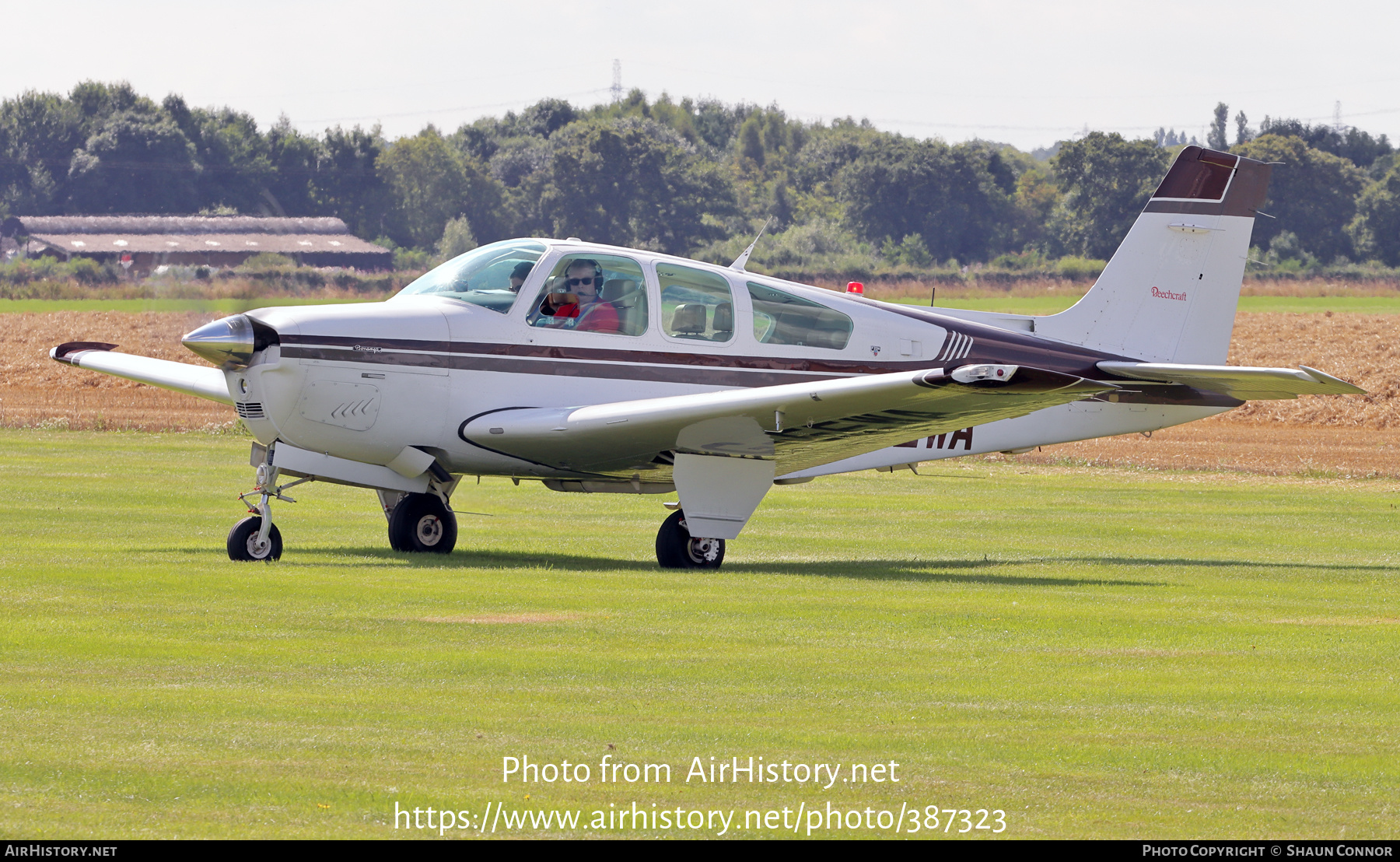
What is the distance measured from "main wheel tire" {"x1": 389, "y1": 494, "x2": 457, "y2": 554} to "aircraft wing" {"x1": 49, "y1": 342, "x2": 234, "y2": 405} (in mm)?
2305

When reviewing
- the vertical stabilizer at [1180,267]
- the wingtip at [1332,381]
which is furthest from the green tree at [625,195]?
the wingtip at [1332,381]

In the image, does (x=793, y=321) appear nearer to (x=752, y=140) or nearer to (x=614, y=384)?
(x=614, y=384)

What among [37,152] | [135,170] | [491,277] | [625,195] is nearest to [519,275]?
[491,277]

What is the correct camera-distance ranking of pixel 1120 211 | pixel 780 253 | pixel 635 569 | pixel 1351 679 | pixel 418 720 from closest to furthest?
pixel 418 720 < pixel 1351 679 < pixel 635 569 < pixel 780 253 < pixel 1120 211

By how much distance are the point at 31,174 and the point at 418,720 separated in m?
108

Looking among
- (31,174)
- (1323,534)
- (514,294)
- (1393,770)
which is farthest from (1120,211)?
(1393,770)

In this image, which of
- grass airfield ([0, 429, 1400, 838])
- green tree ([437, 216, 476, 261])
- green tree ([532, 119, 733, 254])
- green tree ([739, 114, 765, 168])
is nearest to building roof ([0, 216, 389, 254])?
green tree ([437, 216, 476, 261])

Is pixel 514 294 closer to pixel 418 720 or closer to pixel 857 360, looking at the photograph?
pixel 857 360

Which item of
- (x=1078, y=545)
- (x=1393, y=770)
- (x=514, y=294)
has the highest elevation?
(x=514, y=294)

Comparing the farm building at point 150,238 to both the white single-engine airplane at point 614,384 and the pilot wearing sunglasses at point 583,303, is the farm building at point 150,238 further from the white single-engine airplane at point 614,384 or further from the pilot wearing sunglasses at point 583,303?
the pilot wearing sunglasses at point 583,303

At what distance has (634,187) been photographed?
95.9 metres

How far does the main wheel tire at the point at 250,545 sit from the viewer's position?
1372 centimetres

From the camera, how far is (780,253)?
84.8m
